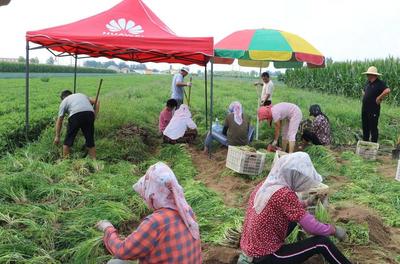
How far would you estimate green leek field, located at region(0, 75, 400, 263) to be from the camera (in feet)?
13.1

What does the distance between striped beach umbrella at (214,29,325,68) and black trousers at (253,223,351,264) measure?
5043 mm

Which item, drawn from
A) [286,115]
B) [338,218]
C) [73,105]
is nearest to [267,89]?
[286,115]

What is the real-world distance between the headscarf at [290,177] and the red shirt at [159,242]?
26.7 inches

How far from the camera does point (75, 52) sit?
392 inches

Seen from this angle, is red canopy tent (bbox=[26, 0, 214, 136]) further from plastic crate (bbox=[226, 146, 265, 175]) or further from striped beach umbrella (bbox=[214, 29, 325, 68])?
plastic crate (bbox=[226, 146, 265, 175])

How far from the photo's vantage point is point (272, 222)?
10.3 feet

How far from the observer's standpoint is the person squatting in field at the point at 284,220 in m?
3.06

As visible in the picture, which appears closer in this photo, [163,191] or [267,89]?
[163,191]

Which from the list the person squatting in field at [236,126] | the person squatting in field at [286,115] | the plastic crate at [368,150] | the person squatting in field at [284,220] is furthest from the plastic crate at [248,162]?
the person squatting in field at [284,220]

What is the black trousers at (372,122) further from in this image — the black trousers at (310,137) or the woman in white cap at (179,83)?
the woman in white cap at (179,83)

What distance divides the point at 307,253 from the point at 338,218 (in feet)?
4.74

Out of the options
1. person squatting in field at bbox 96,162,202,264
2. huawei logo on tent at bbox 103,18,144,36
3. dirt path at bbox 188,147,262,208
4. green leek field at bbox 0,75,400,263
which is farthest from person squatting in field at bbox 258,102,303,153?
person squatting in field at bbox 96,162,202,264

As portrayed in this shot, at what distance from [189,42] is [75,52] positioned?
11.7 feet

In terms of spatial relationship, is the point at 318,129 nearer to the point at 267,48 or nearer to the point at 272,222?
the point at 267,48
